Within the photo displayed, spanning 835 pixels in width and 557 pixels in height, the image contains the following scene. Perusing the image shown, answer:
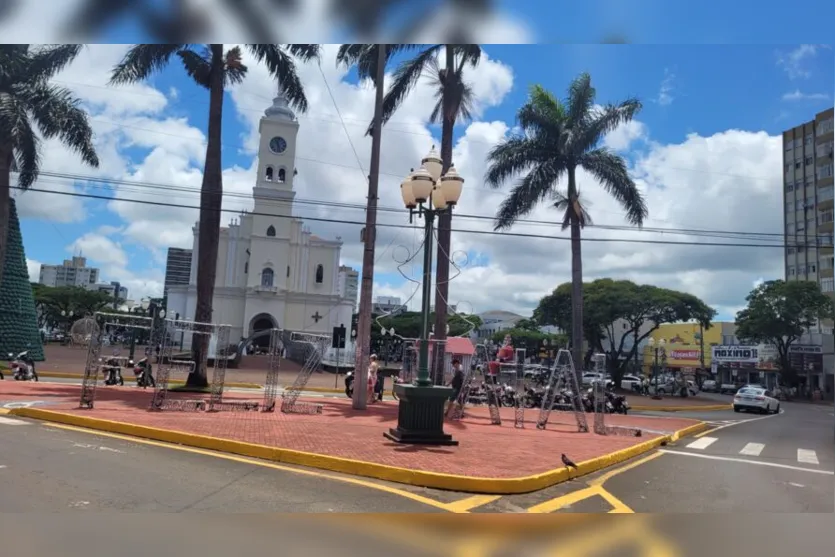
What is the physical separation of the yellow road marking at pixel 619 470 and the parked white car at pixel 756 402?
18.3 meters

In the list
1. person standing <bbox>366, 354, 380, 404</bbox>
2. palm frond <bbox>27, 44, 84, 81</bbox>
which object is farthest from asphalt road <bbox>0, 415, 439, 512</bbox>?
person standing <bbox>366, 354, 380, 404</bbox>

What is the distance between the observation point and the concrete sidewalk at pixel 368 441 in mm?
7477

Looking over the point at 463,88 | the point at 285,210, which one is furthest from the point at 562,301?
the point at 463,88

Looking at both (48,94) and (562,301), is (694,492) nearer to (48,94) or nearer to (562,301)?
(48,94)

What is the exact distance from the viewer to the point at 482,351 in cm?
1448

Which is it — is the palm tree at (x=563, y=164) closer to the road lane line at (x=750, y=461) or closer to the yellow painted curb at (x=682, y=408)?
the yellow painted curb at (x=682, y=408)

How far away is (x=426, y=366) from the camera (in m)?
9.61

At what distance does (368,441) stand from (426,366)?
4.82 ft

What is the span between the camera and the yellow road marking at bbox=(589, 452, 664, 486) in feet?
26.8

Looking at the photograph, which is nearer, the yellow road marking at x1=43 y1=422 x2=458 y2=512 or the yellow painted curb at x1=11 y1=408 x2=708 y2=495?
the yellow road marking at x1=43 y1=422 x2=458 y2=512

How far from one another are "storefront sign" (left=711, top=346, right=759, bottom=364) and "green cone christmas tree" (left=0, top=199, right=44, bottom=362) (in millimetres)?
39016

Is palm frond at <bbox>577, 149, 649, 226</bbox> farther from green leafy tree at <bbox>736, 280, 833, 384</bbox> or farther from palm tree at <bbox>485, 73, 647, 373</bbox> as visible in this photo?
green leafy tree at <bbox>736, 280, 833, 384</bbox>

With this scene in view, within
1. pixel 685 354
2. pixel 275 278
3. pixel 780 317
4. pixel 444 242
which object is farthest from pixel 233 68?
pixel 685 354

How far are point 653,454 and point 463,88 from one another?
12.4 metres
